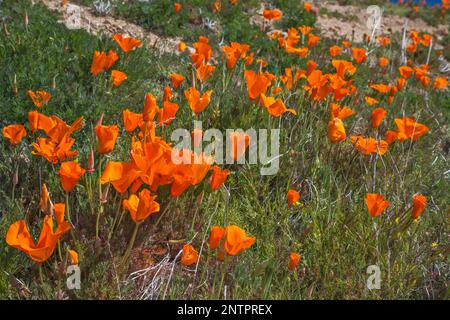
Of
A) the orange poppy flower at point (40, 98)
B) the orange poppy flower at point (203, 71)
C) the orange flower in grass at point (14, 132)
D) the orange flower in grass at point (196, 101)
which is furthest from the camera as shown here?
the orange poppy flower at point (203, 71)

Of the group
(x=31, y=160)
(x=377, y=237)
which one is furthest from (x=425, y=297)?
(x=31, y=160)

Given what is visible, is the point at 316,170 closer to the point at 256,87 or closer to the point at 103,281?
the point at 256,87

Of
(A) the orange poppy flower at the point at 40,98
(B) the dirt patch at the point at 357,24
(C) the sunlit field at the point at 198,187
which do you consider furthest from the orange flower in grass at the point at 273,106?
(B) the dirt patch at the point at 357,24

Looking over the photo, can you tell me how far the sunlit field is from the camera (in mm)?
2002

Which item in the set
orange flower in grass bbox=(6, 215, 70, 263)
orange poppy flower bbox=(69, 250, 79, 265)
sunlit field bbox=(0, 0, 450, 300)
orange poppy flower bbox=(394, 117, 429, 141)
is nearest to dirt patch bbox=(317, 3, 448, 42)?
sunlit field bbox=(0, 0, 450, 300)

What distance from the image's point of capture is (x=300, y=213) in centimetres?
275

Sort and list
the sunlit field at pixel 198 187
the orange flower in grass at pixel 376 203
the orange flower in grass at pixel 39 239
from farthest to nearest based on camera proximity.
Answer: the orange flower in grass at pixel 376 203, the sunlit field at pixel 198 187, the orange flower in grass at pixel 39 239

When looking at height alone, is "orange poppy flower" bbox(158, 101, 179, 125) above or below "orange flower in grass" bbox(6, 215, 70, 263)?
above

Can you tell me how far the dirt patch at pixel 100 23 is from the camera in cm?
531

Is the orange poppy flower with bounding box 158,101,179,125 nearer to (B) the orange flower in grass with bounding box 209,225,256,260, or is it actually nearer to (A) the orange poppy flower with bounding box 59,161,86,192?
(A) the orange poppy flower with bounding box 59,161,86,192

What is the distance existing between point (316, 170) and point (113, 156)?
114 centimetres

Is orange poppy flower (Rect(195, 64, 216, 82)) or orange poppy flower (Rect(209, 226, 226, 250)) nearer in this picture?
orange poppy flower (Rect(209, 226, 226, 250))

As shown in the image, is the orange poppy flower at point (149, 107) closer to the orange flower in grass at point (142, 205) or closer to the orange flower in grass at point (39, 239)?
the orange flower in grass at point (142, 205)

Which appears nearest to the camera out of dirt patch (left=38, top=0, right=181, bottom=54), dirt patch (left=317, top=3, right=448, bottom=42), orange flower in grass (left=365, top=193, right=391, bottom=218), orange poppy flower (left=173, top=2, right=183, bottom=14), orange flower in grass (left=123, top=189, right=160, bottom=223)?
orange flower in grass (left=123, top=189, right=160, bottom=223)
